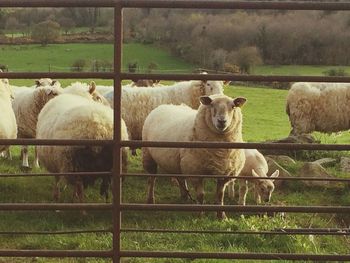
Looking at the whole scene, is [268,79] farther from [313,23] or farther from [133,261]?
[313,23]

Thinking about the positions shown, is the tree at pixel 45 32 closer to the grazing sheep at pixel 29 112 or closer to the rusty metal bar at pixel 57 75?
the grazing sheep at pixel 29 112

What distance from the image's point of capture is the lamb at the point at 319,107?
15852mm

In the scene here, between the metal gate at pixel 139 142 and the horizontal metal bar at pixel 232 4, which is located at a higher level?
the horizontal metal bar at pixel 232 4

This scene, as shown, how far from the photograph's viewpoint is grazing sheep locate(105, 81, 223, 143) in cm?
1348

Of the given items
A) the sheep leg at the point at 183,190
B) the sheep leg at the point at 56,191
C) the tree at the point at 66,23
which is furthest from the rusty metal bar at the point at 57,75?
the tree at the point at 66,23

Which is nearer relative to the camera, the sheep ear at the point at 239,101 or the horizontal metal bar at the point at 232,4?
the horizontal metal bar at the point at 232,4

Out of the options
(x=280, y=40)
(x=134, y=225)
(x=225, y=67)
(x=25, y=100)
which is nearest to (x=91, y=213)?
(x=134, y=225)

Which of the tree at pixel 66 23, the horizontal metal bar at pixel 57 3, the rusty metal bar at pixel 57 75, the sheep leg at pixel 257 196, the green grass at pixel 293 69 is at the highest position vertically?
the tree at pixel 66 23

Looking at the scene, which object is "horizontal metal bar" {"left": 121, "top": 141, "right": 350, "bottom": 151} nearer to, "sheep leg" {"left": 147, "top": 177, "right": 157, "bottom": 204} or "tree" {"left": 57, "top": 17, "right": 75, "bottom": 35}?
"sheep leg" {"left": 147, "top": 177, "right": 157, "bottom": 204}

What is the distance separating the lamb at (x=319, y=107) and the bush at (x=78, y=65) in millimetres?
22225

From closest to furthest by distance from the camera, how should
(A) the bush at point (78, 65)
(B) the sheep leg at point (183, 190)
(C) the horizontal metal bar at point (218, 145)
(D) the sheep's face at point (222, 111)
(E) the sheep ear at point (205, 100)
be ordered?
(C) the horizontal metal bar at point (218, 145) < (E) the sheep ear at point (205, 100) < (D) the sheep's face at point (222, 111) < (B) the sheep leg at point (183, 190) < (A) the bush at point (78, 65)

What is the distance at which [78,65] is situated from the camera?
3719cm

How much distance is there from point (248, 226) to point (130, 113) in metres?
6.83

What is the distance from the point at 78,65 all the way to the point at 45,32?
4563 mm
